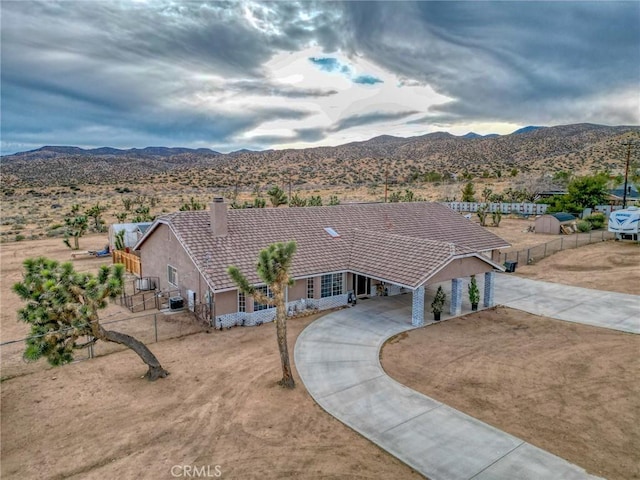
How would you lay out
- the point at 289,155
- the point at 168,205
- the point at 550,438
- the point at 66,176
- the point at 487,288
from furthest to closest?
the point at 289,155 < the point at 66,176 < the point at 168,205 < the point at 487,288 < the point at 550,438

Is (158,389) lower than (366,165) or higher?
lower

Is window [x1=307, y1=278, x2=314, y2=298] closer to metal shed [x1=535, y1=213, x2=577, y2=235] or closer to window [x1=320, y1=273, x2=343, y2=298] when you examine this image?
window [x1=320, y1=273, x2=343, y2=298]

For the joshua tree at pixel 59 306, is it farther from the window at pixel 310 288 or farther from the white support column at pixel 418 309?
the white support column at pixel 418 309

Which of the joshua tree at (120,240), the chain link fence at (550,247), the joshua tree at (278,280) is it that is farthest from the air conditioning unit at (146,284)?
the chain link fence at (550,247)

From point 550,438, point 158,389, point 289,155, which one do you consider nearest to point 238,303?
point 158,389

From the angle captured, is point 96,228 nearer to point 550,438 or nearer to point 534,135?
point 550,438

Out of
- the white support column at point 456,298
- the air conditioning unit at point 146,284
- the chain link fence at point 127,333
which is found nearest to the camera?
the chain link fence at point 127,333
